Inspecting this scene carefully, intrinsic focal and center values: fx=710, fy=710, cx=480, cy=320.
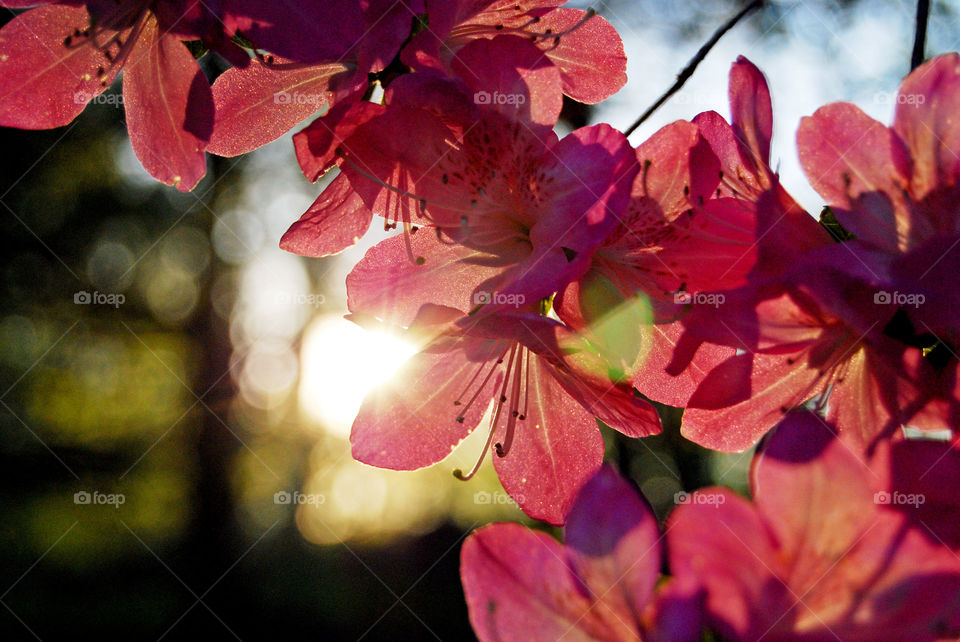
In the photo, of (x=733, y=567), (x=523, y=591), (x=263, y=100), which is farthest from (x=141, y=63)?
(x=733, y=567)

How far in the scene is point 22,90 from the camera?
1.08 metres

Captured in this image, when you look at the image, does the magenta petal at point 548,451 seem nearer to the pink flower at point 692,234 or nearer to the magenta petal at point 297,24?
the pink flower at point 692,234

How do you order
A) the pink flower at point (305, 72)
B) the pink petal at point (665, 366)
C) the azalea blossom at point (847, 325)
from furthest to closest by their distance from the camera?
the pink petal at point (665, 366)
the pink flower at point (305, 72)
the azalea blossom at point (847, 325)

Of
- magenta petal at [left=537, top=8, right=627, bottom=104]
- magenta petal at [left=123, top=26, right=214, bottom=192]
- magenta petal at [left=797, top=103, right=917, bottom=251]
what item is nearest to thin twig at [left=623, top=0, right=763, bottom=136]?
magenta petal at [left=537, top=8, right=627, bottom=104]

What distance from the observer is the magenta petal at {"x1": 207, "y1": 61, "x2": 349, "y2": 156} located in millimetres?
1173

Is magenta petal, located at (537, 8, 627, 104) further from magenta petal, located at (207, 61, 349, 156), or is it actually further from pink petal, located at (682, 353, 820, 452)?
pink petal, located at (682, 353, 820, 452)

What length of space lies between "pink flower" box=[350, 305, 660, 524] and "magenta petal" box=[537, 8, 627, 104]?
1.59 ft

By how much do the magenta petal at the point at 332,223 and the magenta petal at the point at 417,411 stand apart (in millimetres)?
255

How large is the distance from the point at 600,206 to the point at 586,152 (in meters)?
0.09

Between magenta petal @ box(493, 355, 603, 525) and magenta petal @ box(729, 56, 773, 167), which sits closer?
magenta petal @ box(729, 56, 773, 167)

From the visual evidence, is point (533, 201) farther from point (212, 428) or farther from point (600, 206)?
point (212, 428)

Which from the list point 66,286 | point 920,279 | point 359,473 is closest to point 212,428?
point 66,286

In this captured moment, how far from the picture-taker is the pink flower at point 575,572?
22.0 inches

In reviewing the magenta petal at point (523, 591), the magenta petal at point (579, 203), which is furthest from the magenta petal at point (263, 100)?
the magenta petal at point (523, 591)
